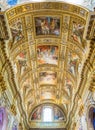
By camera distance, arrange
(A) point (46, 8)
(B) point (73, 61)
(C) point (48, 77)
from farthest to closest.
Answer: (C) point (48, 77)
(B) point (73, 61)
(A) point (46, 8)

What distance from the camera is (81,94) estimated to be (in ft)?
54.4

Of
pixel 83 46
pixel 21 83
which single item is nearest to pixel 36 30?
pixel 83 46

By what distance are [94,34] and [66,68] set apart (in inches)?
263

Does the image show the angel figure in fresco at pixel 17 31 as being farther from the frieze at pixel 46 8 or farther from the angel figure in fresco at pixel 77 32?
the angel figure in fresco at pixel 77 32

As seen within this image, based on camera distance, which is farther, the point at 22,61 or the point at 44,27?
the point at 22,61

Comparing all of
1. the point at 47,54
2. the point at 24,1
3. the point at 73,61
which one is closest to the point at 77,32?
the point at 73,61

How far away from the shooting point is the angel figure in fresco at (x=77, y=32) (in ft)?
44.3

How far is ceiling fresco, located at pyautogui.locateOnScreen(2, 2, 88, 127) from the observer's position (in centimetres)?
1284

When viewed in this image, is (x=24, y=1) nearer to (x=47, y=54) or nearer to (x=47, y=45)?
(x=47, y=45)

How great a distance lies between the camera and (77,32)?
551 inches

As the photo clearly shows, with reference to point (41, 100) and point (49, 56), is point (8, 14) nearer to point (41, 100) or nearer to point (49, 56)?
point (49, 56)

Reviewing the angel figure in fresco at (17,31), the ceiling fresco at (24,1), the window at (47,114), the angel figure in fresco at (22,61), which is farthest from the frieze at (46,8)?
the window at (47,114)

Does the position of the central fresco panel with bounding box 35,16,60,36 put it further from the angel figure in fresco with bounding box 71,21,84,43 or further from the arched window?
the arched window

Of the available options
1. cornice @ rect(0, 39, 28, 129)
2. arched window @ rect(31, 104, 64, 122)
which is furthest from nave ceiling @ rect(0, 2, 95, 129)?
arched window @ rect(31, 104, 64, 122)
